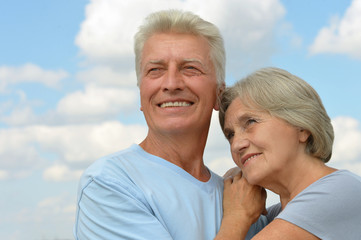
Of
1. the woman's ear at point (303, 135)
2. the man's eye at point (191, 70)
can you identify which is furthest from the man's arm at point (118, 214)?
the woman's ear at point (303, 135)

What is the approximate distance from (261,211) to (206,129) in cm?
79

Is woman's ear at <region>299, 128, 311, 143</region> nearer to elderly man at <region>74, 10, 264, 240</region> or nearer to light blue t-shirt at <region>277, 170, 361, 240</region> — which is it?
light blue t-shirt at <region>277, 170, 361, 240</region>

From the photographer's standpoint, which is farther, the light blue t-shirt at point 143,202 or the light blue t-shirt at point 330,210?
the light blue t-shirt at point 143,202

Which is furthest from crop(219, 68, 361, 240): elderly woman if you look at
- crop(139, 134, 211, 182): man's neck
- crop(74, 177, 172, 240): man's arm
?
crop(74, 177, 172, 240): man's arm

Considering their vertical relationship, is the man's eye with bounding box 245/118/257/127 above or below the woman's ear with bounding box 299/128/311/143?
above

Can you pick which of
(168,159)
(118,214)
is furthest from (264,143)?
(118,214)

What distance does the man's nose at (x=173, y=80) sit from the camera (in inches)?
137

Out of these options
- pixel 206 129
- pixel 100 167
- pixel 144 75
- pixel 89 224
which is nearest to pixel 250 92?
pixel 206 129

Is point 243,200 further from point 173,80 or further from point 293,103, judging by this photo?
point 173,80

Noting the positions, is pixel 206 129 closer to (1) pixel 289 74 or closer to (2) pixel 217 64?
(2) pixel 217 64

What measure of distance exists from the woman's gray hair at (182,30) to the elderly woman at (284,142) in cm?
38

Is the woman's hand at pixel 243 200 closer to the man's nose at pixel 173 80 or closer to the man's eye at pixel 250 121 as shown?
the man's eye at pixel 250 121

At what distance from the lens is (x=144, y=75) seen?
366 cm

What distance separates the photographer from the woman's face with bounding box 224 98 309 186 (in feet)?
10.5
